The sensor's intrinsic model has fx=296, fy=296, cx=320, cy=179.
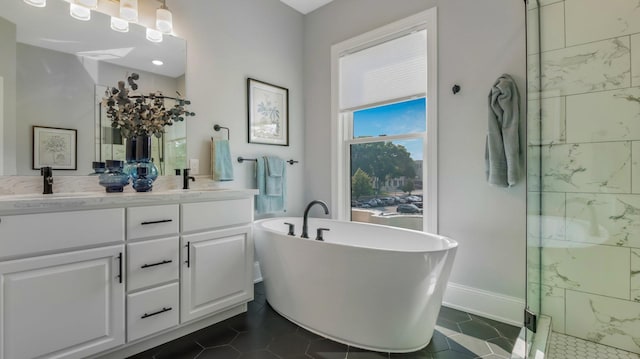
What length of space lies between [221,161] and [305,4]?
Answer: 76.5 inches

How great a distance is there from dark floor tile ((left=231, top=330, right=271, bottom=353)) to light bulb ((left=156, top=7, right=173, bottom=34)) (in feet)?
7.32

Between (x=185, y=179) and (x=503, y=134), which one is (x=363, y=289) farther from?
(x=185, y=179)

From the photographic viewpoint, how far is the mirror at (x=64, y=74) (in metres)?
1.67

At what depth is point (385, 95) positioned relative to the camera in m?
2.68

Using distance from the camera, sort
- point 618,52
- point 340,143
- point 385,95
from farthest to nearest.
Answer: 1. point 340,143
2. point 385,95
3. point 618,52

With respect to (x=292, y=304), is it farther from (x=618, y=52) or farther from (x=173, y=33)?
(x=618, y=52)

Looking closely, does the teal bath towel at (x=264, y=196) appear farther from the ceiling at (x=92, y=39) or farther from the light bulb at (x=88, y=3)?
the light bulb at (x=88, y=3)

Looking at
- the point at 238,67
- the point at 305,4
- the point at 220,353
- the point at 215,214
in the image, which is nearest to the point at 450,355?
the point at 220,353

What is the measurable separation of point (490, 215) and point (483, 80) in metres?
0.96

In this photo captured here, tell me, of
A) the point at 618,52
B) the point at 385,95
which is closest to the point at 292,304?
the point at 385,95

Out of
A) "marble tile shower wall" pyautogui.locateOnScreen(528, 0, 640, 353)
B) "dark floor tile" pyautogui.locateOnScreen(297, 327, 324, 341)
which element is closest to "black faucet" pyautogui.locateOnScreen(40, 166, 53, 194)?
"dark floor tile" pyautogui.locateOnScreen(297, 327, 324, 341)

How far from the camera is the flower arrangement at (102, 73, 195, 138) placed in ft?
6.54

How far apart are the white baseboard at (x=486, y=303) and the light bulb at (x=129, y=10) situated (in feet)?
9.70

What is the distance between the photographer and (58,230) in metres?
1.37
